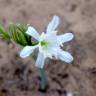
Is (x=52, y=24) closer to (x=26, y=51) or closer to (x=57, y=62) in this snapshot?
(x=26, y=51)

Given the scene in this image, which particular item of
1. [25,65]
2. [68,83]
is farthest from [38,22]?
[68,83]

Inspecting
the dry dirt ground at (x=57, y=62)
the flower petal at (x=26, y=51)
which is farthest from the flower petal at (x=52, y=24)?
the dry dirt ground at (x=57, y=62)

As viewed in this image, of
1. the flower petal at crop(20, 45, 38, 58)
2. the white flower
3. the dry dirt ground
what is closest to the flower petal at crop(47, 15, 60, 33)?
the white flower

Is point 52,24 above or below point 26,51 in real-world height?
above

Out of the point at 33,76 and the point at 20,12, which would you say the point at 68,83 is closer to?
the point at 33,76

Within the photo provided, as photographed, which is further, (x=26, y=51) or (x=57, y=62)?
(x=57, y=62)

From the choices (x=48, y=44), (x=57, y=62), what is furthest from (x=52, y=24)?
(x=57, y=62)

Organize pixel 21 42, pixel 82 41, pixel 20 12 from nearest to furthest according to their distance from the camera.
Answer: pixel 21 42, pixel 82 41, pixel 20 12

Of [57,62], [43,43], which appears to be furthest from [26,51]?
[57,62]

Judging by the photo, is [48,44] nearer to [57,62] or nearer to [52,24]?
[52,24]
